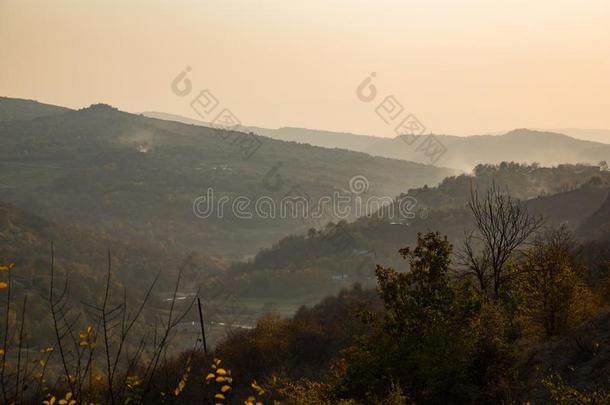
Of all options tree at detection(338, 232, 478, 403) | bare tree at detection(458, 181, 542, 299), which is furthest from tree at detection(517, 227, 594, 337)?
tree at detection(338, 232, 478, 403)

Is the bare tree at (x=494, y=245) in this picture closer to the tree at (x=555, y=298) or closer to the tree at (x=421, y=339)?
the tree at (x=555, y=298)

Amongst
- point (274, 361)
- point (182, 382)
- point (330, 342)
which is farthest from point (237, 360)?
point (182, 382)

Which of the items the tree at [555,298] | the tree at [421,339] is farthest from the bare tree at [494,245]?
the tree at [421,339]

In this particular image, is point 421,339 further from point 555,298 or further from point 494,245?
point 494,245

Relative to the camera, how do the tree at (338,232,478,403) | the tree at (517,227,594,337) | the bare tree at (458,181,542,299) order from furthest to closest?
1. the bare tree at (458,181,542,299)
2. the tree at (517,227,594,337)
3. the tree at (338,232,478,403)

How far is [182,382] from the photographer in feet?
28.5

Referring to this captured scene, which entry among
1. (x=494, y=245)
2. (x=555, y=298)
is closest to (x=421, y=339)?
(x=555, y=298)

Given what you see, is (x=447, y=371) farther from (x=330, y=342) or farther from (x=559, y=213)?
(x=559, y=213)

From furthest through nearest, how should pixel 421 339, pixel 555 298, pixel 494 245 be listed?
pixel 494 245 < pixel 555 298 < pixel 421 339

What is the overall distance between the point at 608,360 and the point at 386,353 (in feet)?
25.6

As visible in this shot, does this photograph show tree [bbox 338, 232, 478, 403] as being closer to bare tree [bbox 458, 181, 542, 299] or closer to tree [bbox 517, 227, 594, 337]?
tree [bbox 517, 227, 594, 337]

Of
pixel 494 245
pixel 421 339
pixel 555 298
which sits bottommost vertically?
pixel 421 339

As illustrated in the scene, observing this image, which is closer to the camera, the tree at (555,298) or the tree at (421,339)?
the tree at (421,339)

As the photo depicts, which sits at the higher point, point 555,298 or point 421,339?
point 555,298
